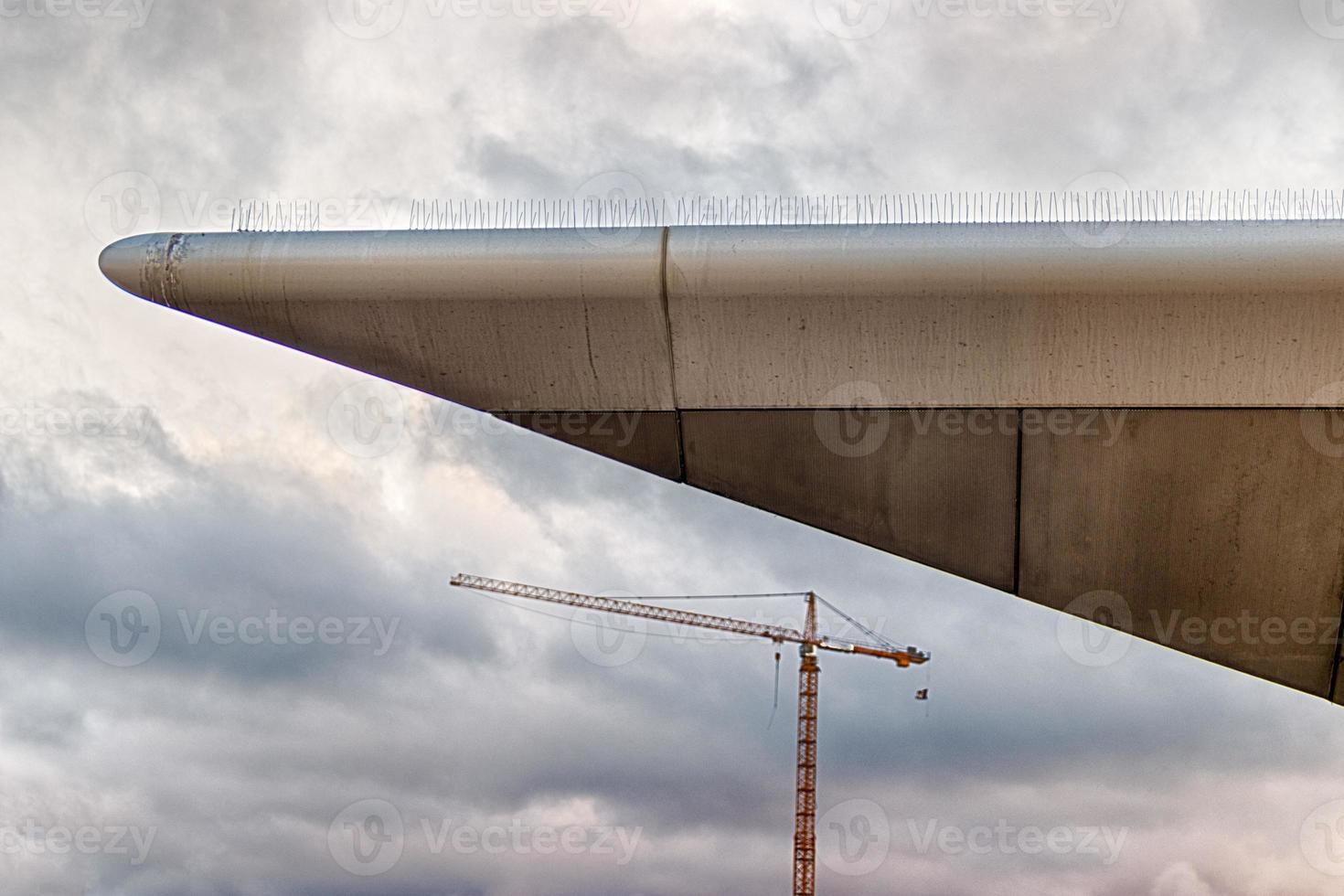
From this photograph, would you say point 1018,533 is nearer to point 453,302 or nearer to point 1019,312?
point 1019,312

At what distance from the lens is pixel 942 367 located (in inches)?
497

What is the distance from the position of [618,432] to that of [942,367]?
325cm

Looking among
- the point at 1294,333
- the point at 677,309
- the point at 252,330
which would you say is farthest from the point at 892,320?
the point at 252,330

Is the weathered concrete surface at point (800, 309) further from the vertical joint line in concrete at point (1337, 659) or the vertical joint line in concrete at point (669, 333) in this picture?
the vertical joint line in concrete at point (1337, 659)

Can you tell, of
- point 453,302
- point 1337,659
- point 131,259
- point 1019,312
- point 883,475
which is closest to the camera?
point 1019,312

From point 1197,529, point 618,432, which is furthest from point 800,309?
point 1197,529

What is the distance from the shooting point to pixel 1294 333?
39.8 feet

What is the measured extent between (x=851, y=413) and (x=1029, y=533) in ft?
7.27

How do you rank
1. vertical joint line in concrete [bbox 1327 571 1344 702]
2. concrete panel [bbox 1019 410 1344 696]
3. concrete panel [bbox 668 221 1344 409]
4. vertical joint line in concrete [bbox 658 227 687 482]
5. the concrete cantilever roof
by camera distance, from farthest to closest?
vertical joint line in concrete [bbox 1327 571 1344 702]
concrete panel [bbox 1019 410 1344 696]
vertical joint line in concrete [bbox 658 227 687 482]
the concrete cantilever roof
concrete panel [bbox 668 221 1344 409]

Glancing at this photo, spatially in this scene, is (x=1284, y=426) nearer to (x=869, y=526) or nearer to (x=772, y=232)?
(x=869, y=526)

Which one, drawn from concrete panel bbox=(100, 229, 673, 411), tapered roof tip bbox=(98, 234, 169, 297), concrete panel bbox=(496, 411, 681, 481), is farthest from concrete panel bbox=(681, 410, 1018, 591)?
tapered roof tip bbox=(98, 234, 169, 297)

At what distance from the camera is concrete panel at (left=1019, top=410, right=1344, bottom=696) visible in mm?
12719

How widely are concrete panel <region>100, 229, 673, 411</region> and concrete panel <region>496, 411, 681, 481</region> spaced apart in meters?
0.13

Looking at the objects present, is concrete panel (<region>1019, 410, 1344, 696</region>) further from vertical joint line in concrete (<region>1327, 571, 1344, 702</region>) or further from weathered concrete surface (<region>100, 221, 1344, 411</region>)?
weathered concrete surface (<region>100, 221, 1344, 411</region>)
